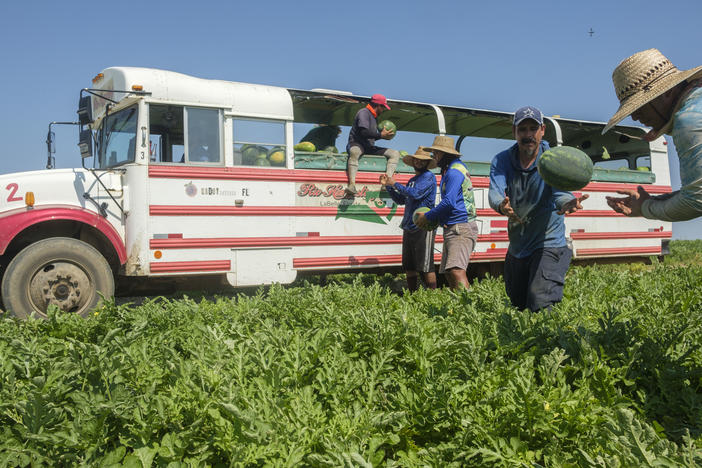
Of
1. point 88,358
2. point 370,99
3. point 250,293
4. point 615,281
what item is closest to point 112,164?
point 250,293

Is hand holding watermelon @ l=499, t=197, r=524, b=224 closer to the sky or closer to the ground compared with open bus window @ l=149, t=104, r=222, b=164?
closer to the ground

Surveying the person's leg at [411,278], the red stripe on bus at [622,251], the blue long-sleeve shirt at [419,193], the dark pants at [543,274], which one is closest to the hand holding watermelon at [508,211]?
the dark pants at [543,274]

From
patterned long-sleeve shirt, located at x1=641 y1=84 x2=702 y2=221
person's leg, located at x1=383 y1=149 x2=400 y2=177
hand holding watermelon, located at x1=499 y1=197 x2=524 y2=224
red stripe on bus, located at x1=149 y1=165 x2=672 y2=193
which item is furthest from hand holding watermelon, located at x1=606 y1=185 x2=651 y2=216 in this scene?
person's leg, located at x1=383 y1=149 x2=400 y2=177

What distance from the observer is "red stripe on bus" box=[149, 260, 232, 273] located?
312 inches

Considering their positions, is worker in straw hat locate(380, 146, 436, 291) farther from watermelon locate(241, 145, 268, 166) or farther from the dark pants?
the dark pants

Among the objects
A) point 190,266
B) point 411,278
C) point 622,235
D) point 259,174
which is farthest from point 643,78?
point 622,235

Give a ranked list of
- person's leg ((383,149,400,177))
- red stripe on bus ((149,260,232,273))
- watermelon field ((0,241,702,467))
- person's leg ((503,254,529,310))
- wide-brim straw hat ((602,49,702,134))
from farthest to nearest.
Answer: person's leg ((383,149,400,177)) → red stripe on bus ((149,260,232,273)) → person's leg ((503,254,529,310)) → wide-brim straw hat ((602,49,702,134)) → watermelon field ((0,241,702,467))

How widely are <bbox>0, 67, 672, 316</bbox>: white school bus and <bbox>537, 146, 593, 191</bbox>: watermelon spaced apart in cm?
406

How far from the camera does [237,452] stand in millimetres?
2250

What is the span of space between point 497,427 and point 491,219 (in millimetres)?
8431

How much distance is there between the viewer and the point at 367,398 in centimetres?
311

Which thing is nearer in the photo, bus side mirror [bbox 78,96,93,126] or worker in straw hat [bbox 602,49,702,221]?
worker in straw hat [bbox 602,49,702,221]

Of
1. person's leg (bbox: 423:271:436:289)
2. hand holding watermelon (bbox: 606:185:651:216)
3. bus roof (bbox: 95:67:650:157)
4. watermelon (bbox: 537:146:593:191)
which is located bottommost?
person's leg (bbox: 423:271:436:289)

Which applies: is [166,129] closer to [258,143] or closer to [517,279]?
[258,143]
